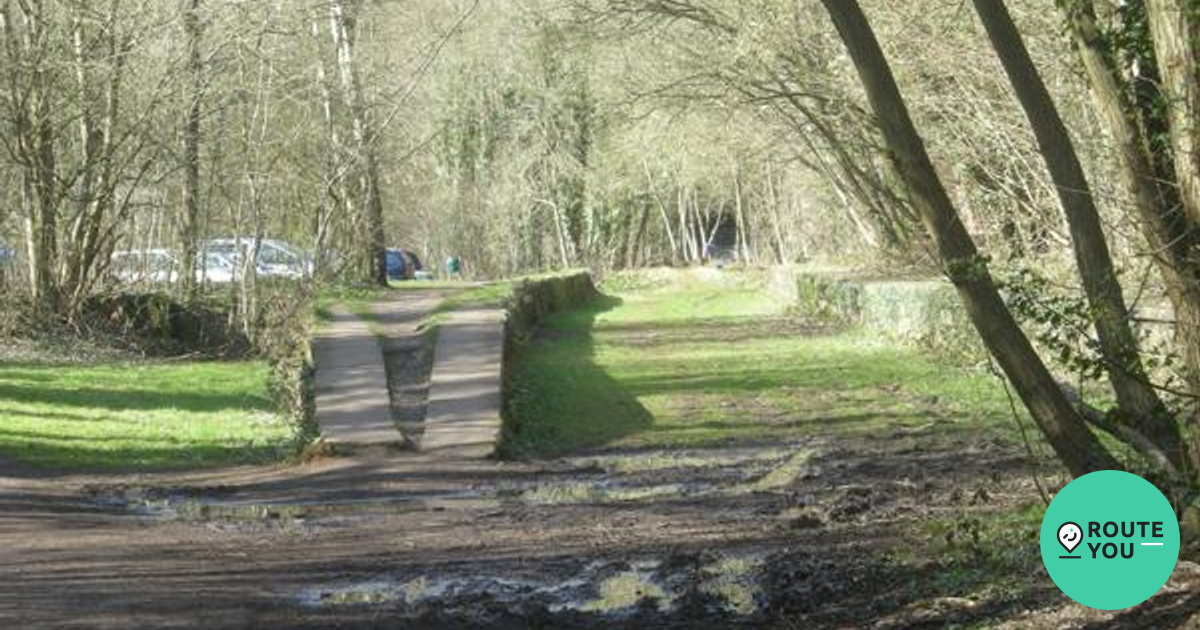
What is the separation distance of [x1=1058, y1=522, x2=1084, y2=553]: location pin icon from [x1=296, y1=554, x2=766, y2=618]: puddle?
2.76 meters

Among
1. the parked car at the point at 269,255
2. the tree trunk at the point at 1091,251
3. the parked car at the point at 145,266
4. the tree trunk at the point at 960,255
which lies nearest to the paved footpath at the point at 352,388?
the parked car at the point at 269,255

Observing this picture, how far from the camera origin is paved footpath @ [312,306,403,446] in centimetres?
1531

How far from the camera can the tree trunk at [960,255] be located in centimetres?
720

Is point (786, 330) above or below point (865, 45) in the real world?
below

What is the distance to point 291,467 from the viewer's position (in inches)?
581

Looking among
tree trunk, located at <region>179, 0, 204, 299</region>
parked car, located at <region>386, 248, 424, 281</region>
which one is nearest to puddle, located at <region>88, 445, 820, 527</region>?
tree trunk, located at <region>179, 0, 204, 299</region>

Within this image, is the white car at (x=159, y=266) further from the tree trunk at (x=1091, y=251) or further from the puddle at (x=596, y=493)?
the tree trunk at (x=1091, y=251)

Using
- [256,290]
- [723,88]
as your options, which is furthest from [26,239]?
[723,88]

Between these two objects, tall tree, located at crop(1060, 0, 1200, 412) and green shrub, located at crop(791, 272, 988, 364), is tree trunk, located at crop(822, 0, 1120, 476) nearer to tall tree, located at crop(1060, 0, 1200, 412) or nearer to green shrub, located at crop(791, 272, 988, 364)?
tall tree, located at crop(1060, 0, 1200, 412)

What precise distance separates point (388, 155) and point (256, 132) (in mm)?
4192

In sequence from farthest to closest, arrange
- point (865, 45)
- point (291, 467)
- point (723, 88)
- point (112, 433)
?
1. point (723, 88)
2. point (112, 433)
3. point (291, 467)
4. point (865, 45)

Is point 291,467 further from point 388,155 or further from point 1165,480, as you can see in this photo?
point 388,155

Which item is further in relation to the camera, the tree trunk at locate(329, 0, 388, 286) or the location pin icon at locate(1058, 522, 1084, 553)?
the tree trunk at locate(329, 0, 388, 286)

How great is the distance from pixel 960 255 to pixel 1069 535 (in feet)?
7.44
